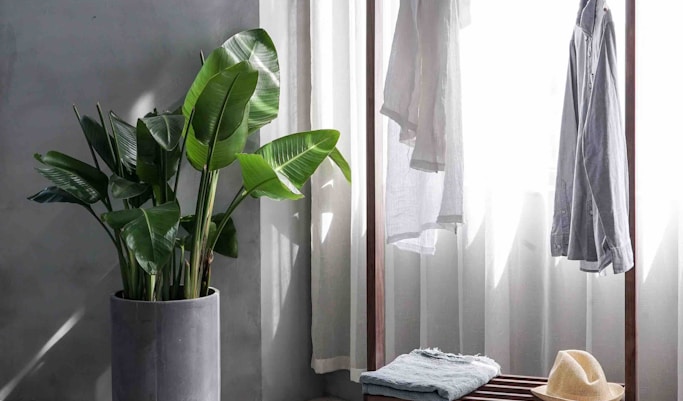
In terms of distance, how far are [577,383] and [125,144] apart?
1.59 metres

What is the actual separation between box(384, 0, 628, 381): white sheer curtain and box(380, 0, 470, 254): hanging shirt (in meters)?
0.41

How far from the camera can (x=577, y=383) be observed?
2.20m

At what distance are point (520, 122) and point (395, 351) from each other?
105 cm

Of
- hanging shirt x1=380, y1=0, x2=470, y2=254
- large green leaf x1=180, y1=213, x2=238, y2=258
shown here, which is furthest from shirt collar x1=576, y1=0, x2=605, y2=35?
large green leaf x1=180, y1=213, x2=238, y2=258

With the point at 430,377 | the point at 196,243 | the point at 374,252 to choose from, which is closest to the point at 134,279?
the point at 196,243

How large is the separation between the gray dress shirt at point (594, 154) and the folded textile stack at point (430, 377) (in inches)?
18.7

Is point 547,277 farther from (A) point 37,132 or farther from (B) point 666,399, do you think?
(A) point 37,132

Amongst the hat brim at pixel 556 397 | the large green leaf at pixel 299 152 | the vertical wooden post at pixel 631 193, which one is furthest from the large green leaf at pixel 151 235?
the vertical wooden post at pixel 631 193

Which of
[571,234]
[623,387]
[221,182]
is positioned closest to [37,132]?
[221,182]

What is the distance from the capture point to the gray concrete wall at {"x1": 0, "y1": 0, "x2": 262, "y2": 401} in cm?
280

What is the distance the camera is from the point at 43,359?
283cm

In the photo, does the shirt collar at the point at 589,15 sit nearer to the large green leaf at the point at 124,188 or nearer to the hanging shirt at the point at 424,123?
the hanging shirt at the point at 424,123

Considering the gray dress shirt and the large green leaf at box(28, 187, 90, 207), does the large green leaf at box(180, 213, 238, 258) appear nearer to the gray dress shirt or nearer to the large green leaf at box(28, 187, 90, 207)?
the large green leaf at box(28, 187, 90, 207)

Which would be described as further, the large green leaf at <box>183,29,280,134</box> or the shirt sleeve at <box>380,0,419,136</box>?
the large green leaf at <box>183,29,280,134</box>
